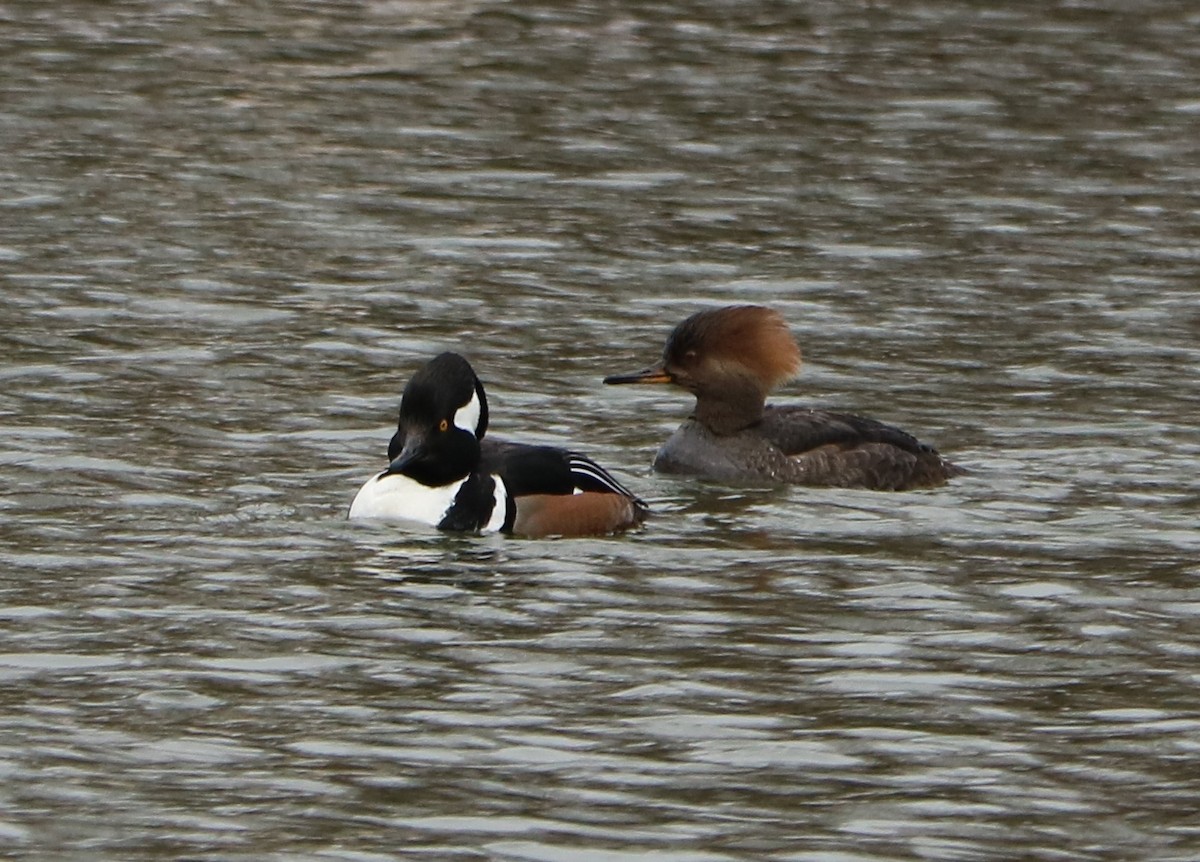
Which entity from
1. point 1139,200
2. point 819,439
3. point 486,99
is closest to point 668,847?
point 819,439

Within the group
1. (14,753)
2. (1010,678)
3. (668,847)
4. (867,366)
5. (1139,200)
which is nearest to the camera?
(668,847)

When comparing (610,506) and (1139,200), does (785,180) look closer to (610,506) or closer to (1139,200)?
(1139,200)

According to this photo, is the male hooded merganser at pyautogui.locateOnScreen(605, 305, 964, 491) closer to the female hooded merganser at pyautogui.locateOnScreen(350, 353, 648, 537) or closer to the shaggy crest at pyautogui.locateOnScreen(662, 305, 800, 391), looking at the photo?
the shaggy crest at pyautogui.locateOnScreen(662, 305, 800, 391)

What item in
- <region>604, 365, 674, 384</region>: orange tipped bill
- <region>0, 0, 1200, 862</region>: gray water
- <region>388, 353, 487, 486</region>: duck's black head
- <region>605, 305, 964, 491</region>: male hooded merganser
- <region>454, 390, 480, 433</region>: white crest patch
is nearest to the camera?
<region>0, 0, 1200, 862</region>: gray water

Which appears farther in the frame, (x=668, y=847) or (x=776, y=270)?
(x=776, y=270)

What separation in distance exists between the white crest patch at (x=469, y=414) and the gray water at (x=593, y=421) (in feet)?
1.72

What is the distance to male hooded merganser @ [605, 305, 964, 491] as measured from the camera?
42.5 feet

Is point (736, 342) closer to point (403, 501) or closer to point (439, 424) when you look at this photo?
point (439, 424)

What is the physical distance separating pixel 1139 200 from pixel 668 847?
42.0ft

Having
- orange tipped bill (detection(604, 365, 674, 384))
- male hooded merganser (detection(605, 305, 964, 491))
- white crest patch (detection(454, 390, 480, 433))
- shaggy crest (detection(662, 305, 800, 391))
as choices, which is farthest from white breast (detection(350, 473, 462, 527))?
shaggy crest (detection(662, 305, 800, 391))

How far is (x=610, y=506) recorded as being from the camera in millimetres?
11695

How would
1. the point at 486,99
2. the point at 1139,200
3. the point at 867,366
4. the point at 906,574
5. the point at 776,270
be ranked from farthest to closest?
the point at 486,99, the point at 1139,200, the point at 776,270, the point at 867,366, the point at 906,574

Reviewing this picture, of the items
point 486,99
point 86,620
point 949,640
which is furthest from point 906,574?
point 486,99

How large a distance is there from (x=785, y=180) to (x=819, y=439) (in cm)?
720
